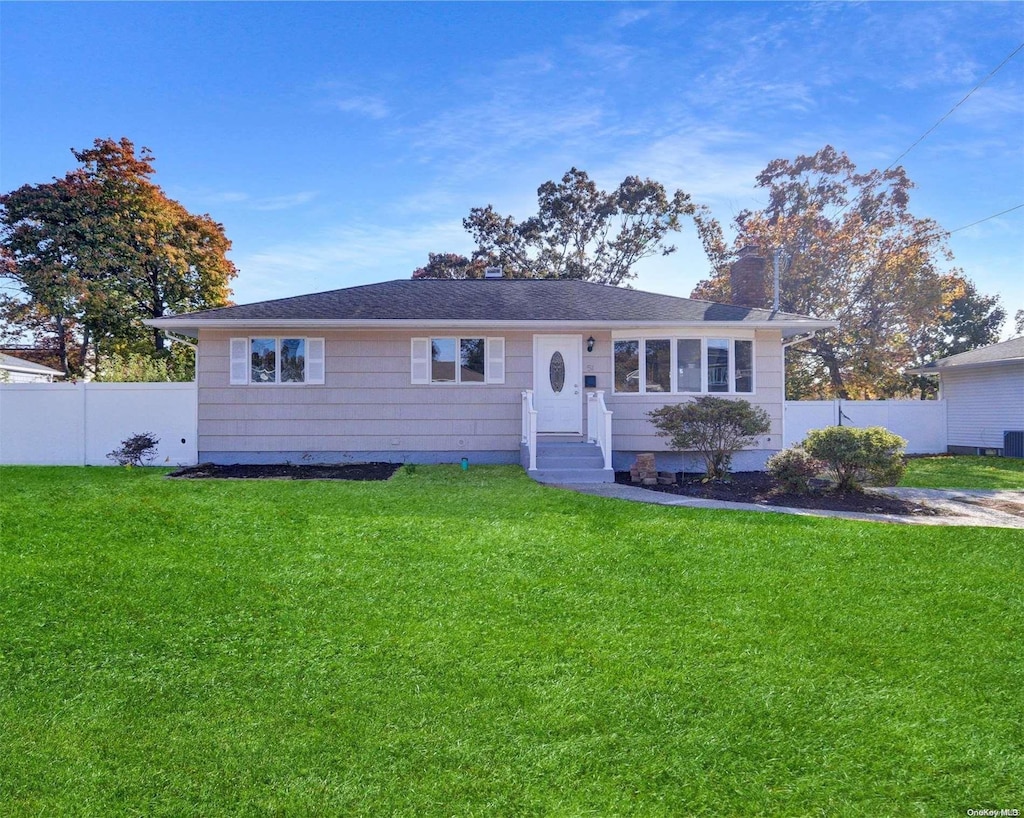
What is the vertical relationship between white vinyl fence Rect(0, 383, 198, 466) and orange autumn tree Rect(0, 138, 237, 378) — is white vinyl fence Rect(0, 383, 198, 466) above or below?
below

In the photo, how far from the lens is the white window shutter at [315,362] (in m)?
11.8

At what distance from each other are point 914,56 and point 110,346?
75.5ft

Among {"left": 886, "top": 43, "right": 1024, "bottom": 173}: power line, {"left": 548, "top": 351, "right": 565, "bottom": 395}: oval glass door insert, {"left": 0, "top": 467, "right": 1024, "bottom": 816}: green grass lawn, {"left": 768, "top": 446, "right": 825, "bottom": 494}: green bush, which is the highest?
{"left": 886, "top": 43, "right": 1024, "bottom": 173}: power line

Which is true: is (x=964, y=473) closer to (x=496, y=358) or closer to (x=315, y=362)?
(x=496, y=358)

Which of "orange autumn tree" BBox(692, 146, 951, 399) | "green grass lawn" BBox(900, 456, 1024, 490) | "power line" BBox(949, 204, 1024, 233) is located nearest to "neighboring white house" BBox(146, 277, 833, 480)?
"green grass lawn" BBox(900, 456, 1024, 490)

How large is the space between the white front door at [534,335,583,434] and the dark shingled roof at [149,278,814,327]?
632mm

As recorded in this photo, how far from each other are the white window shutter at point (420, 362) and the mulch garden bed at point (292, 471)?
1.74 m

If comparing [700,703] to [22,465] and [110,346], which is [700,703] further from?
[110,346]

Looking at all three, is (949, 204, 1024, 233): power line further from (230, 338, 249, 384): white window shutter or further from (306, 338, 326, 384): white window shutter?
(230, 338, 249, 384): white window shutter

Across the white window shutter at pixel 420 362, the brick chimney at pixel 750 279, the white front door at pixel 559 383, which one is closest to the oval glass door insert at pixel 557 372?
the white front door at pixel 559 383

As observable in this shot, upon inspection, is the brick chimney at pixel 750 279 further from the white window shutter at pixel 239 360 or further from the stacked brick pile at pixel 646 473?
the white window shutter at pixel 239 360

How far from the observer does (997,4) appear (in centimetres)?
1145

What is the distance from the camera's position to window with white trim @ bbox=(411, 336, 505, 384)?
1180 centimetres

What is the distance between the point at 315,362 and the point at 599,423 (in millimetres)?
5666
